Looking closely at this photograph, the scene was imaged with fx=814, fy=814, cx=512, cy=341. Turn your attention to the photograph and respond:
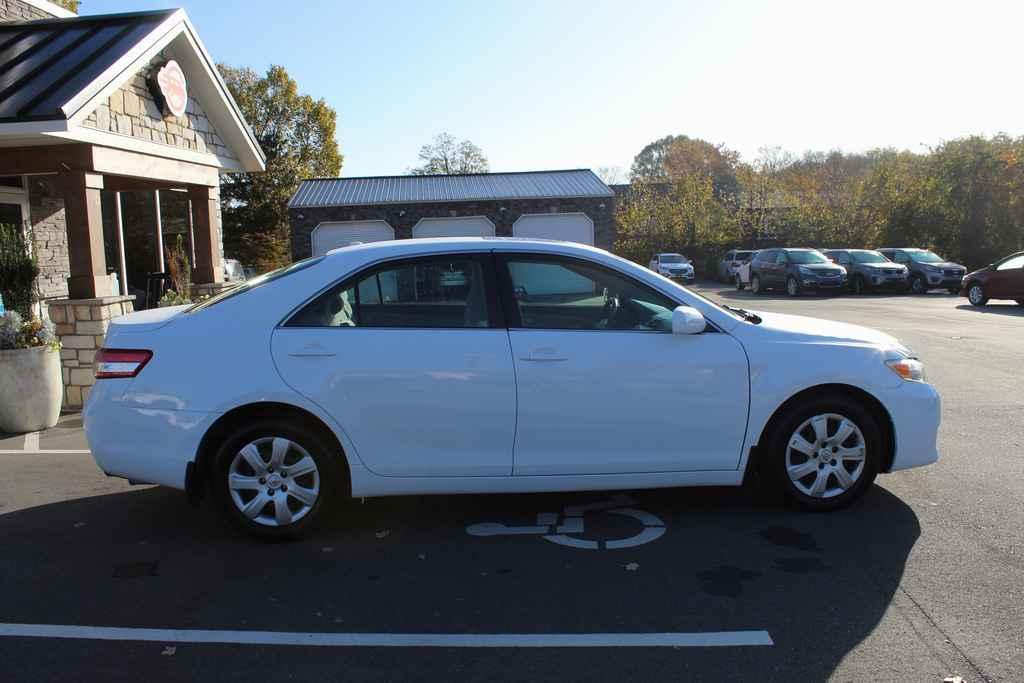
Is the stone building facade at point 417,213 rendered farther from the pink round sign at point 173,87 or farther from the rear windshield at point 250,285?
the rear windshield at point 250,285

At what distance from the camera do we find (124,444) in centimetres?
463

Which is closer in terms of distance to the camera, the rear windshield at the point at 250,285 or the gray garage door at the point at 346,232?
the rear windshield at the point at 250,285

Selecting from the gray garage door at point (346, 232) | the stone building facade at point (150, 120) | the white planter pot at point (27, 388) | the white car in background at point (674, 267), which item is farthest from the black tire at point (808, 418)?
the white car in background at point (674, 267)

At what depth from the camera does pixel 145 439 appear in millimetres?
4598

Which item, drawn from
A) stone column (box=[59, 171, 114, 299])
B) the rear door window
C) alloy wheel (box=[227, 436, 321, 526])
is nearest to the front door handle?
the rear door window

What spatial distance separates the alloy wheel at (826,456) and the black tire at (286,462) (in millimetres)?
2677

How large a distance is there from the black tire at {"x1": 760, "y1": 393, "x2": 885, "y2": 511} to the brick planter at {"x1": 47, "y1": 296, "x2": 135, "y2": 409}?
745 cm

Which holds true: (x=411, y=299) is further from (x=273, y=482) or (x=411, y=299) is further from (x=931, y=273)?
(x=931, y=273)

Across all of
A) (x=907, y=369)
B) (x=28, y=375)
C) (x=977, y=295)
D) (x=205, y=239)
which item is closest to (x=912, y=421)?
(x=907, y=369)

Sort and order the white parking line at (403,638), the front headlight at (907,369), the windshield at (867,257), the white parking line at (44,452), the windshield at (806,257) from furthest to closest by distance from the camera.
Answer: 1. the windshield at (867,257)
2. the windshield at (806,257)
3. the white parking line at (44,452)
4. the front headlight at (907,369)
5. the white parking line at (403,638)

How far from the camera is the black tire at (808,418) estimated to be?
480 cm

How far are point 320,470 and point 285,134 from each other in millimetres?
42752

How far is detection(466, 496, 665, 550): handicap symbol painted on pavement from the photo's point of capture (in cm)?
461

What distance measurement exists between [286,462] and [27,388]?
4.68 m
